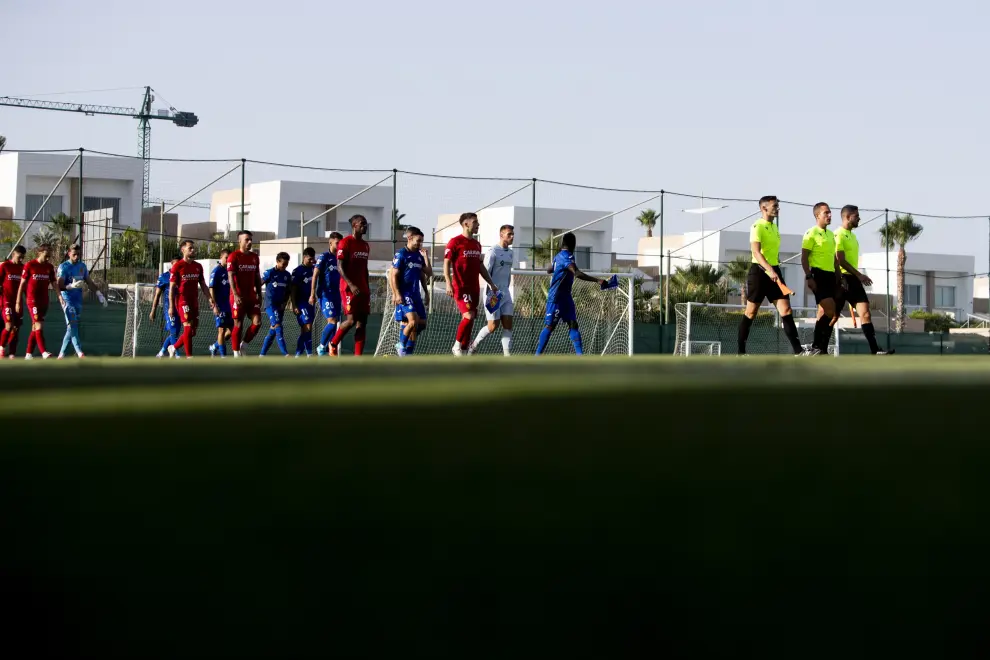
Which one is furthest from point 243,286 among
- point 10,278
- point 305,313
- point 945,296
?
point 945,296

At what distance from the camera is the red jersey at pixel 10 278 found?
17984 mm

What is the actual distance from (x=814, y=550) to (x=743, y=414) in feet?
4.87

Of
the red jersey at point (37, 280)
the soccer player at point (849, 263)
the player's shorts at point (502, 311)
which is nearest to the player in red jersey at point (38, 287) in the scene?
the red jersey at point (37, 280)

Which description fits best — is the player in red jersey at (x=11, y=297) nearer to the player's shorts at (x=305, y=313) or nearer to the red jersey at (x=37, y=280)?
the red jersey at (x=37, y=280)

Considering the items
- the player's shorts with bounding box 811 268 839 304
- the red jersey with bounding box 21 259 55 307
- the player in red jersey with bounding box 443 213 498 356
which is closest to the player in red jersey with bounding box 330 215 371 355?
the player in red jersey with bounding box 443 213 498 356

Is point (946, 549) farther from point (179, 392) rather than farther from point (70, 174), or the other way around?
point (70, 174)

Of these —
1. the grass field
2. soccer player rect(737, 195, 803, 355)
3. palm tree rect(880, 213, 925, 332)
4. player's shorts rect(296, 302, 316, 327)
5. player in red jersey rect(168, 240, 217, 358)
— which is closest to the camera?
the grass field

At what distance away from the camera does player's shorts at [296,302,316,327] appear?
17938 mm

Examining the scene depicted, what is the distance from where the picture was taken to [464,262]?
44.4 feet

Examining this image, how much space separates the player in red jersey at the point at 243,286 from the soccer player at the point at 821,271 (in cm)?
758

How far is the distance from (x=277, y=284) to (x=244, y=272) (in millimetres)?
1061

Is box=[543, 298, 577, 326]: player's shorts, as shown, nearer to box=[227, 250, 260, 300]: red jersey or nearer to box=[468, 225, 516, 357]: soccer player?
box=[468, 225, 516, 357]: soccer player

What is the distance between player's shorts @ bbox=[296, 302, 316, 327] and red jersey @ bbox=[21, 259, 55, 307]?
3825 millimetres

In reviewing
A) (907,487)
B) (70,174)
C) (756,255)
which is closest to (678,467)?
(907,487)
